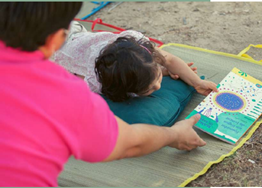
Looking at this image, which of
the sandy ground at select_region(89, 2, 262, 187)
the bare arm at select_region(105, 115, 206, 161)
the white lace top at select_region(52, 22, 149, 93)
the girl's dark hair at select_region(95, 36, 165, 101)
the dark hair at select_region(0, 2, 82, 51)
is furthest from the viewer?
the sandy ground at select_region(89, 2, 262, 187)

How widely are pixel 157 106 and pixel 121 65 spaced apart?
312 millimetres

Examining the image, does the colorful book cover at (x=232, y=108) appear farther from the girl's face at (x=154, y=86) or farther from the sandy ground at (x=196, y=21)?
the sandy ground at (x=196, y=21)

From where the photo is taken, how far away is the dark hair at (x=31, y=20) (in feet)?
3.05

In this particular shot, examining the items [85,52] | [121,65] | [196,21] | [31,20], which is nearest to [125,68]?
[121,65]

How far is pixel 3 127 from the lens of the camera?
1.01 meters

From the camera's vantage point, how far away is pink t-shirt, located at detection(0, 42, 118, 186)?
99cm

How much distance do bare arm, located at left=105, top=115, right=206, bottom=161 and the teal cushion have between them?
0.63ft

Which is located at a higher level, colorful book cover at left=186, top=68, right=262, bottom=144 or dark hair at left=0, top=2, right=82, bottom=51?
dark hair at left=0, top=2, right=82, bottom=51

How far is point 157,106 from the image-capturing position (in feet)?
6.60

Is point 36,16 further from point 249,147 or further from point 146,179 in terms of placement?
point 249,147

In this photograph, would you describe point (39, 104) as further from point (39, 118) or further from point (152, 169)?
point (152, 169)

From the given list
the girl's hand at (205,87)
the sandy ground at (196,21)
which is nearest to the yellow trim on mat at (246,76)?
the girl's hand at (205,87)

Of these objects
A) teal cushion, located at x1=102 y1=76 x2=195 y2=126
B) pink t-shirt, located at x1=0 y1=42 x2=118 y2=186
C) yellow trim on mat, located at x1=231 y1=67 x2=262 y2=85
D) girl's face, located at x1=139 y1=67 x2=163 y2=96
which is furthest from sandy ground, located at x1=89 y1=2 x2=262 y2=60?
pink t-shirt, located at x1=0 y1=42 x2=118 y2=186

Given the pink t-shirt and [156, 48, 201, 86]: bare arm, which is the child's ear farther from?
[156, 48, 201, 86]: bare arm
